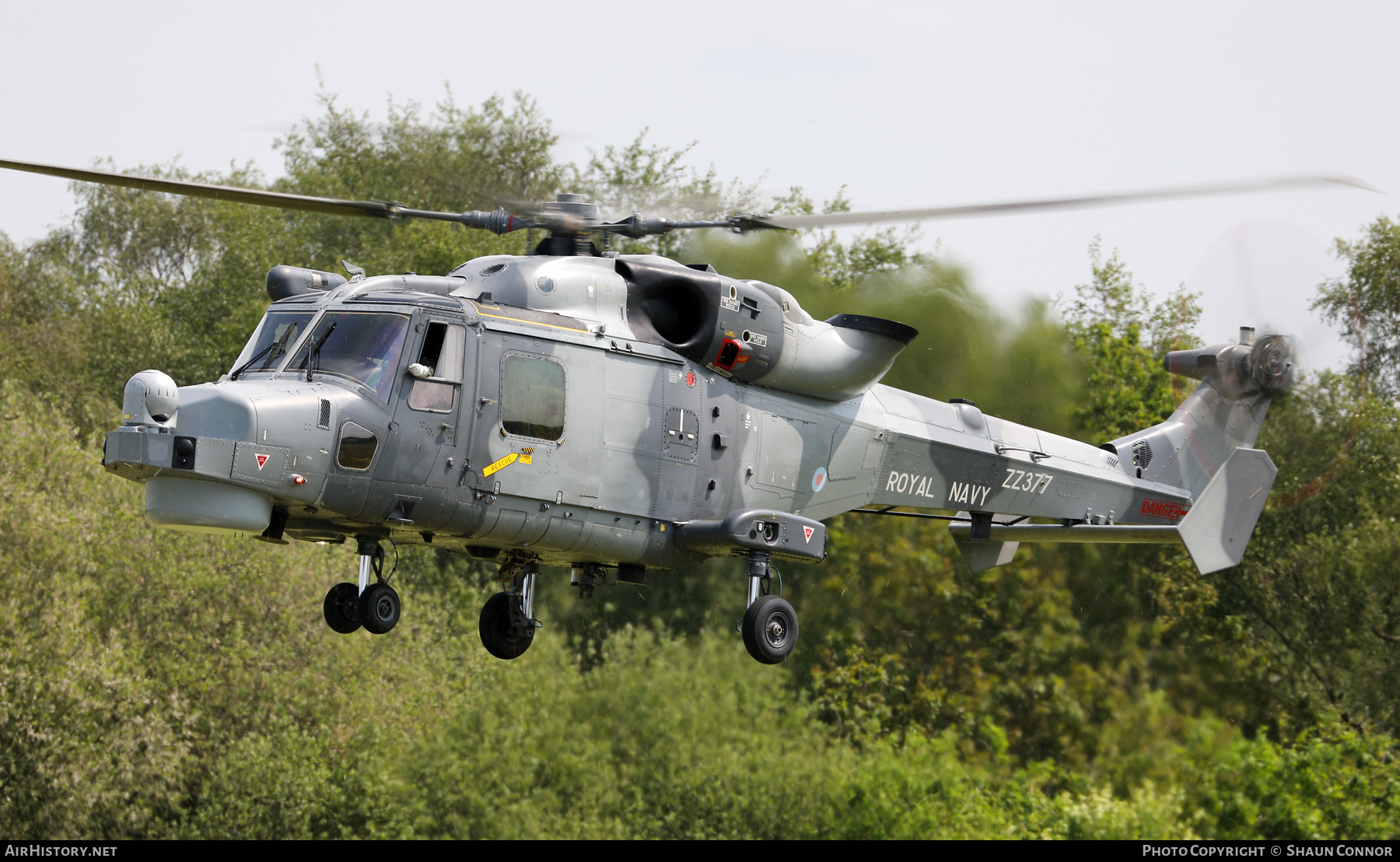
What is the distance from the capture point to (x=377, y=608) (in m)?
10.6

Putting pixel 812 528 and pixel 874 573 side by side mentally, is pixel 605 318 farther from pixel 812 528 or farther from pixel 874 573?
pixel 874 573

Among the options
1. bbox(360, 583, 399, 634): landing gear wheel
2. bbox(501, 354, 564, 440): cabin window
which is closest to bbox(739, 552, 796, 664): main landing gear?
bbox(501, 354, 564, 440): cabin window

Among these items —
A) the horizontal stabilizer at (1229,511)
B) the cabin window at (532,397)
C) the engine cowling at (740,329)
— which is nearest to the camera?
the cabin window at (532,397)

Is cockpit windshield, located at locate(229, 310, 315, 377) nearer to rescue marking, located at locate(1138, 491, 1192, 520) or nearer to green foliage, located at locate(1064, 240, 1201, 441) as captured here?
rescue marking, located at locate(1138, 491, 1192, 520)

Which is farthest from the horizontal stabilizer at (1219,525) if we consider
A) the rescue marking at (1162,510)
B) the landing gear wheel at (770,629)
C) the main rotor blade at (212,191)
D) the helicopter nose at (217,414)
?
the helicopter nose at (217,414)

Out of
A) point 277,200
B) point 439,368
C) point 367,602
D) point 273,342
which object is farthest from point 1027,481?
point 277,200

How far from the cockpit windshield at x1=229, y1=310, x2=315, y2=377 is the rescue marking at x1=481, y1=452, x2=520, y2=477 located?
1527mm

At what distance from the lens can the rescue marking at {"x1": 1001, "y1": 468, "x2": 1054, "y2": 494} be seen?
13.2 meters

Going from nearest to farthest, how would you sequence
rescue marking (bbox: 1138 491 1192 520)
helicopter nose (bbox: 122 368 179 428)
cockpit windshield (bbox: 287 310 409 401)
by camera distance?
helicopter nose (bbox: 122 368 179 428) < cockpit windshield (bbox: 287 310 409 401) < rescue marking (bbox: 1138 491 1192 520)

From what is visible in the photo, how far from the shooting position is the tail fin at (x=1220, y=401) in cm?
1491

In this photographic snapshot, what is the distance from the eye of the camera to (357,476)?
9477mm

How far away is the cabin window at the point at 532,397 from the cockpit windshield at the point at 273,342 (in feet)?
4.60

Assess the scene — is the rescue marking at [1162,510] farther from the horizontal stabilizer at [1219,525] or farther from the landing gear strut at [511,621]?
the landing gear strut at [511,621]

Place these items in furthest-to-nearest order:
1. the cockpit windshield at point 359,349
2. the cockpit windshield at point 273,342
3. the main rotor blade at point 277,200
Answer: the cockpit windshield at point 273,342 → the cockpit windshield at point 359,349 → the main rotor blade at point 277,200
